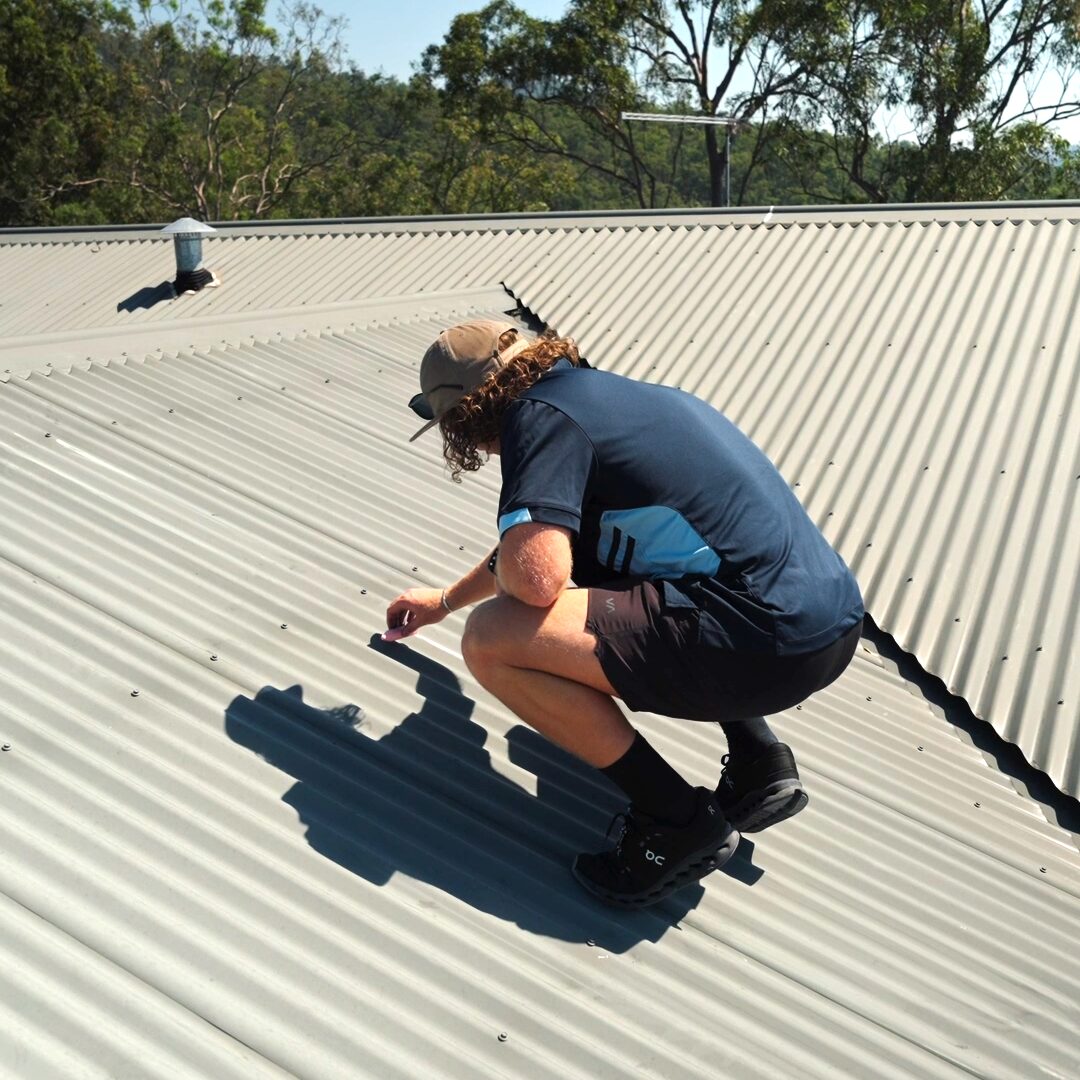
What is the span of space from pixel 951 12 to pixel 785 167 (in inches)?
262

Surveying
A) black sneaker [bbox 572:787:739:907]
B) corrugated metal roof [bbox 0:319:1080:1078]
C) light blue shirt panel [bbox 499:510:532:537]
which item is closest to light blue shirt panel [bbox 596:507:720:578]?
light blue shirt panel [bbox 499:510:532:537]

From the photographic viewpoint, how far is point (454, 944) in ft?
8.77

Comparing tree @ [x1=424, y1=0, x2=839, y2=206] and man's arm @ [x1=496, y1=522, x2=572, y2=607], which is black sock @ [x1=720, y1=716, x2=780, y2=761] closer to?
man's arm @ [x1=496, y1=522, x2=572, y2=607]

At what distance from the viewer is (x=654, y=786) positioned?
295 centimetres

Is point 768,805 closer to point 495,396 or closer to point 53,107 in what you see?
point 495,396

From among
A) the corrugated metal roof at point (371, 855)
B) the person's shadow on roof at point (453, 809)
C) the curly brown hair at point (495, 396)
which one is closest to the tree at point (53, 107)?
the corrugated metal roof at point (371, 855)

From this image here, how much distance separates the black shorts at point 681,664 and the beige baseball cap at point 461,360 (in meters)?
0.58

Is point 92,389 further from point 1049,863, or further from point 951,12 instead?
point 951,12

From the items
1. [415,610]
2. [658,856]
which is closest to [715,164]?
[415,610]

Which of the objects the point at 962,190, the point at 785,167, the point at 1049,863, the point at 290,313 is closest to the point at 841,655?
the point at 1049,863

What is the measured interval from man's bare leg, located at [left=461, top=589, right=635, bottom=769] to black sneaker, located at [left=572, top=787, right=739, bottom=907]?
195 mm

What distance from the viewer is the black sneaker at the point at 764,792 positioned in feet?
10.6

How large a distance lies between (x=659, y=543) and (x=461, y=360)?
0.64 m

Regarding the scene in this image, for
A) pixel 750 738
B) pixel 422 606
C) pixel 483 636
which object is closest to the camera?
pixel 483 636
